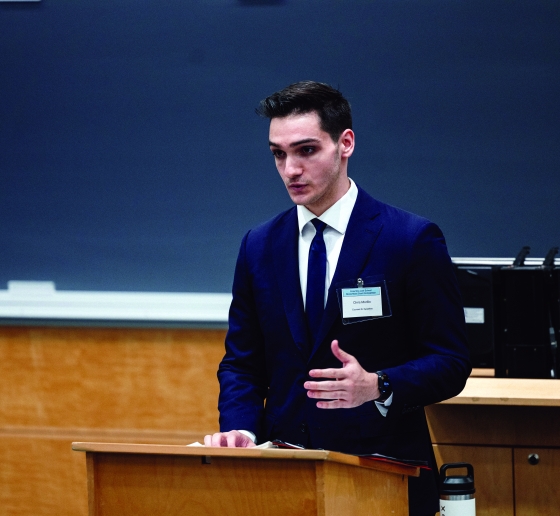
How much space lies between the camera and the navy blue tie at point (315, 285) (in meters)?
1.76

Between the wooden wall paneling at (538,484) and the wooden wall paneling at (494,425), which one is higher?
the wooden wall paneling at (494,425)

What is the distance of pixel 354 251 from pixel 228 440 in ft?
1.58

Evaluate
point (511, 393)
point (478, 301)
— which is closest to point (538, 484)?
Answer: point (511, 393)

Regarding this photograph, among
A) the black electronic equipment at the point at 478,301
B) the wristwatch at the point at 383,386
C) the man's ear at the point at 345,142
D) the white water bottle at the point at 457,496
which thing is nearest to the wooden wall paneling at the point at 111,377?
the black electronic equipment at the point at 478,301

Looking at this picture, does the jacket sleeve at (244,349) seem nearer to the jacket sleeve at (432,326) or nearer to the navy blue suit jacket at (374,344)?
the navy blue suit jacket at (374,344)

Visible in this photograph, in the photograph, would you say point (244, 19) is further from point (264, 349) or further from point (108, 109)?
point (264, 349)

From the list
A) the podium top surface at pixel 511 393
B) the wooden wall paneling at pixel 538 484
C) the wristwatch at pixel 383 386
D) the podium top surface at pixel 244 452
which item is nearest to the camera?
the podium top surface at pixel 244 452

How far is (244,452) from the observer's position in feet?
4.18

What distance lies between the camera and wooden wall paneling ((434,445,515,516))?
2.93 meters

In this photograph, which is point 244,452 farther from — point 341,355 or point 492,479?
point 492,479

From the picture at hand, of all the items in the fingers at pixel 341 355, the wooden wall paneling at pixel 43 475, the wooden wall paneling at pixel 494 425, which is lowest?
the wooden wall paneling at pixel 43 475

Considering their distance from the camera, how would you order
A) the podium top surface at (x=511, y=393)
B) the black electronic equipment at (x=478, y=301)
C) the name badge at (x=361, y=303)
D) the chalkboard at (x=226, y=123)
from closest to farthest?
1. the name badge at (x=361, y=303)
2. the podium top surface at (x=511, y=393)
3. the black electronic equipment at (x=478, y=301)
4. the chalkboard at (x=226, y=123)

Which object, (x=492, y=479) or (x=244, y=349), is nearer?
(x=244, y=349)

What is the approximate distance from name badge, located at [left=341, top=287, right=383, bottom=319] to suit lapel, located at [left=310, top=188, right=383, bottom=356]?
1.1 inches
